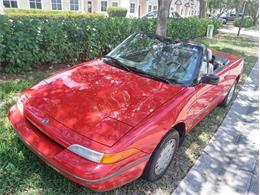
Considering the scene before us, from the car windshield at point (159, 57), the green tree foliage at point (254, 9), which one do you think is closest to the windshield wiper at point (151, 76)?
the car windshield at point (159, 57)

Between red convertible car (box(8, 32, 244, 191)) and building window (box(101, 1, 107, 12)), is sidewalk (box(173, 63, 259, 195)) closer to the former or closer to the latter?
red convertible car (box(8, 32, 244, 191))

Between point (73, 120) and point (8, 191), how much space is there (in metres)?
0.97

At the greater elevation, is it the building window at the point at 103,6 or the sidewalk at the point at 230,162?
the building window at the point at 103,6

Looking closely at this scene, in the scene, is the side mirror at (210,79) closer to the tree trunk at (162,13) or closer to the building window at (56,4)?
the tree trunk at (162,13)

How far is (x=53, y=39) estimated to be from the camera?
573 cm

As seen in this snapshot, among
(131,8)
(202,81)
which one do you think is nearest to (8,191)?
(202,81)

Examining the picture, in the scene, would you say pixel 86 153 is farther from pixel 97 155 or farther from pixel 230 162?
pixel 230 162

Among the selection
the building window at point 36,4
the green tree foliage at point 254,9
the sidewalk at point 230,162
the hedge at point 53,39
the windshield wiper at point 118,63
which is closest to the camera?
the sidewalk at point 230,162

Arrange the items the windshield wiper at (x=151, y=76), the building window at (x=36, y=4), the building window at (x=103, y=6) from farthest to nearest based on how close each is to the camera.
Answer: the building window at (x=103, y=6), the building window at (x=36, y=4), the windshield wiper at (x=151, y=76)

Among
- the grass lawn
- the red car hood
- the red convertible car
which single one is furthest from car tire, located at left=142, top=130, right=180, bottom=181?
the red car hood

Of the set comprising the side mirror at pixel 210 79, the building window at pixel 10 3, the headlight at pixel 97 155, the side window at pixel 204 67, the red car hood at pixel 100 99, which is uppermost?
the building window at pixel 10 3

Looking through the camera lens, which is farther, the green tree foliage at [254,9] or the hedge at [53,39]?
the green tree foliage at [254,9]

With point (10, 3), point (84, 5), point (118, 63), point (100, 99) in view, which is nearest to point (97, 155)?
point (100, 99)

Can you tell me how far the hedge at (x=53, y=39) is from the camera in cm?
503
